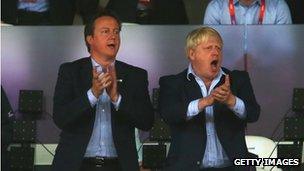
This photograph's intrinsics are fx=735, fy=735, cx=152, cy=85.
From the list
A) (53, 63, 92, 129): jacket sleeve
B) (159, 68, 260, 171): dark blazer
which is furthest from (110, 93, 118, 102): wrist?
(159, 68, 260, 171): dark blazer

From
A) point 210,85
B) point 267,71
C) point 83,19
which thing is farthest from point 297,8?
point 210,85

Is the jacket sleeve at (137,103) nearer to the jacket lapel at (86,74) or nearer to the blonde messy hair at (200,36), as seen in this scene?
the jacket lapel at (86,74)

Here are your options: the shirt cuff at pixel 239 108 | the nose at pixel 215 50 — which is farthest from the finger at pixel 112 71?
the shirt cuff at pixel 239 108

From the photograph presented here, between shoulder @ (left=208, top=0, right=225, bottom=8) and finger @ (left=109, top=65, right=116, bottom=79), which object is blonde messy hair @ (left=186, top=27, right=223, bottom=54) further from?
shoulder @ (left=208, top=0, right=225, bottom=8)

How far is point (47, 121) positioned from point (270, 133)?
161cm

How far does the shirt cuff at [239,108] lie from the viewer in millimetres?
3400

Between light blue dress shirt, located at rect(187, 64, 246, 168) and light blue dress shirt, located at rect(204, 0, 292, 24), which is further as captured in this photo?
light blue dress shirt, located at rect(204, 0, 292, 24)

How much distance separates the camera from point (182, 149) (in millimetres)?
3449

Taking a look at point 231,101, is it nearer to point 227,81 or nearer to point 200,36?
point 227,81

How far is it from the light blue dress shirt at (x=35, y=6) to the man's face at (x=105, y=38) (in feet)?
8.22

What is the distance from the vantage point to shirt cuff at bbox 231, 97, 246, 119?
3.40m

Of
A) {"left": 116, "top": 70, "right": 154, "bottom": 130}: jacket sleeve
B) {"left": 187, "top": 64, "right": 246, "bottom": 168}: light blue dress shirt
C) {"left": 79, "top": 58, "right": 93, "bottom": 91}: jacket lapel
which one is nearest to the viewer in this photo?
{"left": 187, "top": 64, "right": 246, "bottom": 168}: light blue dress shirt

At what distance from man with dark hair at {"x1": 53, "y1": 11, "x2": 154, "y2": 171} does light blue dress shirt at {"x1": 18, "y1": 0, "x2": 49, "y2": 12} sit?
2508mm

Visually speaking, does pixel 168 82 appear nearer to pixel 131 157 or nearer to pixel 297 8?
pixel 131 157
